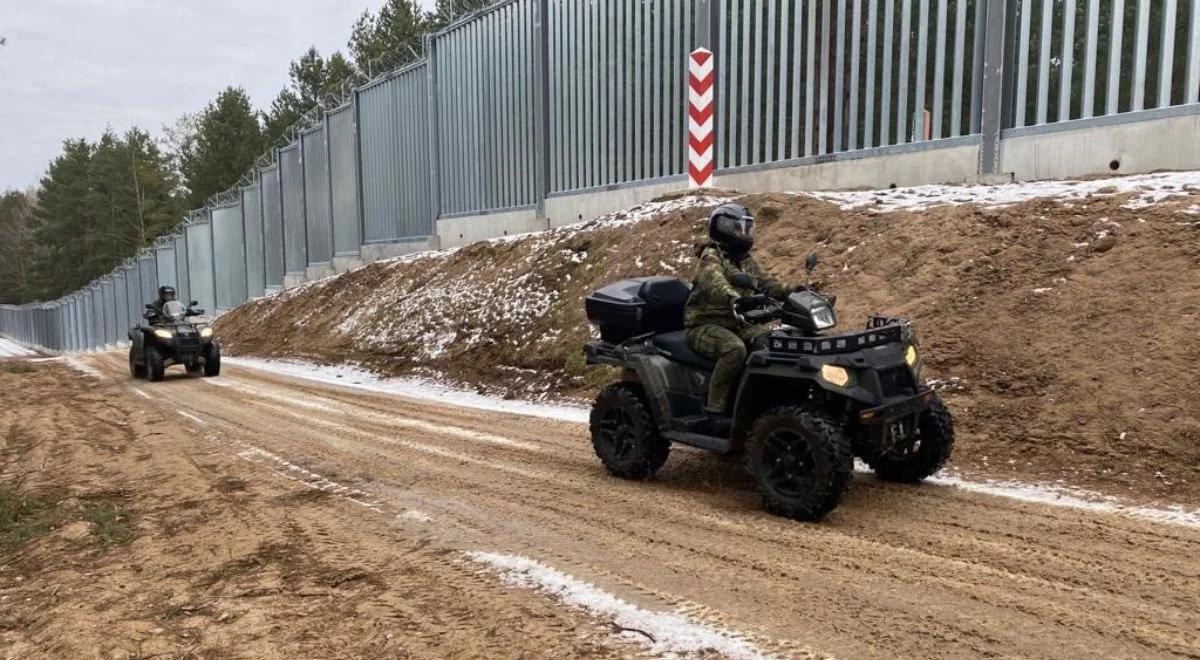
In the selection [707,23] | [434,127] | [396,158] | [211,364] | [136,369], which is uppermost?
[707,23]

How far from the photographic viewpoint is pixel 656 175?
13672mm

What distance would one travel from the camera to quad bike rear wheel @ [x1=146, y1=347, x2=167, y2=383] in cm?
1405

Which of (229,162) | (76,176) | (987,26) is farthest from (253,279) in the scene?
(76,176)

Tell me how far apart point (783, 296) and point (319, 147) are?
2494 cm

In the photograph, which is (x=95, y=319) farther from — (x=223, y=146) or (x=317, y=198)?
(x=317, y=198)

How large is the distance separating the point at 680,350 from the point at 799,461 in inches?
50.8

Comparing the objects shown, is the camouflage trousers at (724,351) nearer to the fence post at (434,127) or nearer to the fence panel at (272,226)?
the fence post at (434,127)

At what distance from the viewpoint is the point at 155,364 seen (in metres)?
14.1

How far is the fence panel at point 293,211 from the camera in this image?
2780 centimetres

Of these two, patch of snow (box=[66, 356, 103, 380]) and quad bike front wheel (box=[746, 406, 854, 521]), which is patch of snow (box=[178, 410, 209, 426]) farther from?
quad bike front wheel (box=[746, 406, 854, 521])

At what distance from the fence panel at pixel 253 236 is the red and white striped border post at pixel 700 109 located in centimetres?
2517

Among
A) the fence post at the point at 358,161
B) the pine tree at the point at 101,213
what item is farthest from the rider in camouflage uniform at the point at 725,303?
the pine tree at the point at 101,213

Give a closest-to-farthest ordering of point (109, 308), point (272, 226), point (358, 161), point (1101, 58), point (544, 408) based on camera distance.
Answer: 1. point (1101, 58)
2. point (544, 408)
3. point (358, 161)
4. point (272, 226)
5. point (109, 308)

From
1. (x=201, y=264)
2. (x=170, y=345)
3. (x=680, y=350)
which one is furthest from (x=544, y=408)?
(x=201, y=264)
